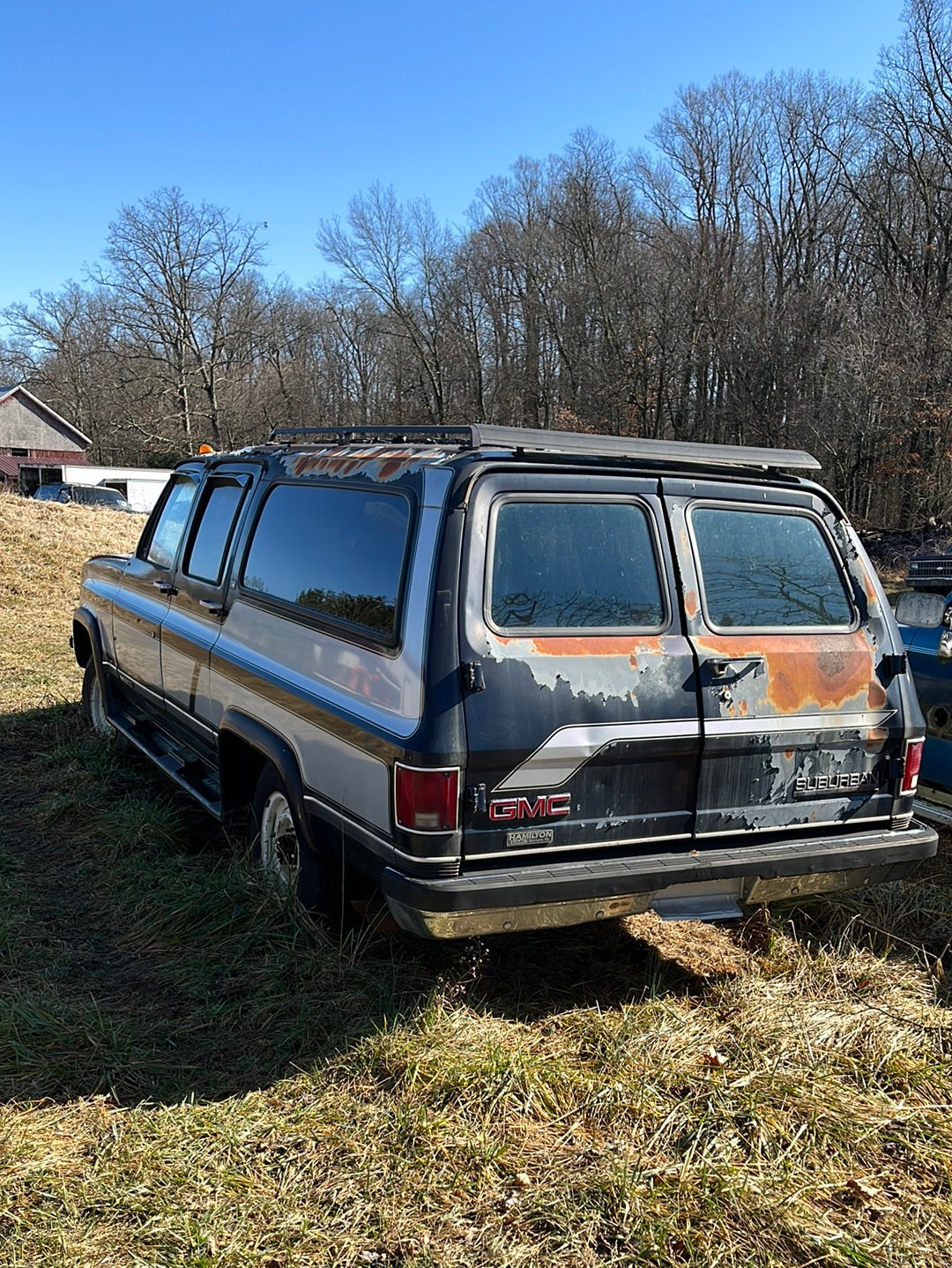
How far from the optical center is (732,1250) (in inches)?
98.6

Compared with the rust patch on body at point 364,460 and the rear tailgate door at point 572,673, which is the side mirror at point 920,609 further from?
the rust patch on body at point 364,460

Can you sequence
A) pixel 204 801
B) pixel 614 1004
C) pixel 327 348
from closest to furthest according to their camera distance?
pixel 614 1004
pixel 204 801
pixel 327 348

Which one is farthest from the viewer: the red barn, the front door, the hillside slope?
the red barn

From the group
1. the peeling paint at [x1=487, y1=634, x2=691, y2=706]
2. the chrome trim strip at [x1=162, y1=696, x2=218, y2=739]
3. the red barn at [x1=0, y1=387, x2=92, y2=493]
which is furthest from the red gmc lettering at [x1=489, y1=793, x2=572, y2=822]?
the red barn at [x1=0, y1=387, x2=92, y2=493]

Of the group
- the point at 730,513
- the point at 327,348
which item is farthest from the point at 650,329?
the point at 730,513

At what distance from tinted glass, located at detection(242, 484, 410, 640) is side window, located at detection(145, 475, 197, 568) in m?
1.22

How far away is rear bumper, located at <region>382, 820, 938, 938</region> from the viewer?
3.00 metres

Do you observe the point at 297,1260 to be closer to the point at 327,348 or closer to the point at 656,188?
the point at 656,188

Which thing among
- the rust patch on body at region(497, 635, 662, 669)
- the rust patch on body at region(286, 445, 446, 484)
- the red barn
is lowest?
the rust patch on body at region(497, 635, 662, 669)

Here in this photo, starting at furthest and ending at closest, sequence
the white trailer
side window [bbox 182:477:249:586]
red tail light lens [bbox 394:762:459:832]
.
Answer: the white trailer, side window [bbox 182:477:249:586], red tail light lens [bbox 394:762:459:832]

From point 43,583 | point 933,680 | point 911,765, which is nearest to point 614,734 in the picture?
point 911,765

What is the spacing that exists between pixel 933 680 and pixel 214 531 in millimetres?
3763

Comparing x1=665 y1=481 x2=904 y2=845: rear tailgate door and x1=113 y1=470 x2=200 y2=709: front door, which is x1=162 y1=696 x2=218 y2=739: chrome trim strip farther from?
x1=665 y1=481 x2=904 y2=845: rear tailgate door

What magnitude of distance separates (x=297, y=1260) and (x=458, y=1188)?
0.47 m
